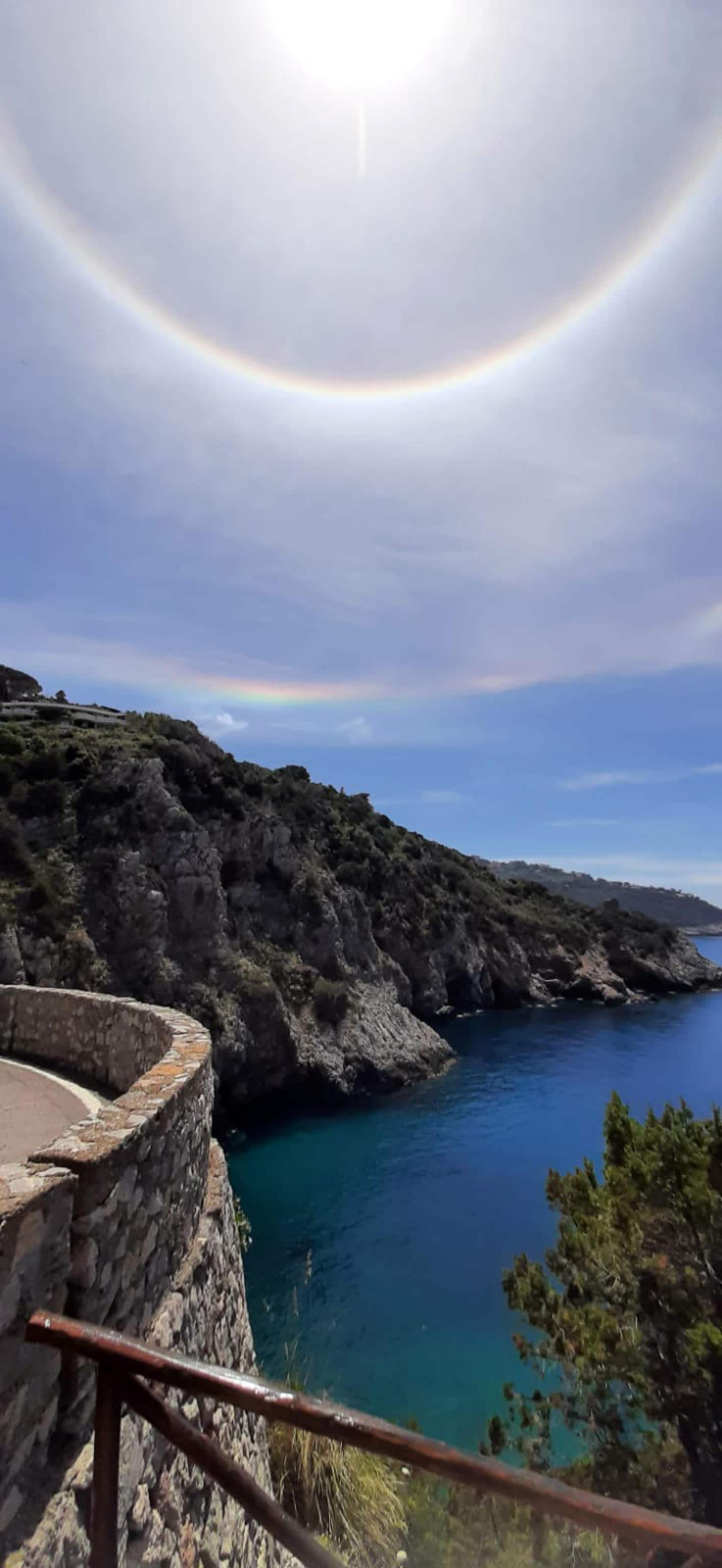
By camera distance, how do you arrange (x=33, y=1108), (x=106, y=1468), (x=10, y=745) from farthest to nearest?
(x=10, y=745), (x=33, y=1108), (x=106, y=1468)

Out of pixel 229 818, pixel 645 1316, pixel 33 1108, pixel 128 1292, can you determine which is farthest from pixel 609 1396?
pixel 229 818

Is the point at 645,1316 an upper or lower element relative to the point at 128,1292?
lower

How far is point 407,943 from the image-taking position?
49719 mm

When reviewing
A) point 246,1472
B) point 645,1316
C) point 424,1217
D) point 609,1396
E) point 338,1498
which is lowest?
point 424,1217

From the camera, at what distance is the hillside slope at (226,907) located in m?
28.3

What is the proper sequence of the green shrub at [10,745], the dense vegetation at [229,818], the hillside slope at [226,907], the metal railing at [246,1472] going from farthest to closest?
the green shrub at [10,745] → the dense vegetation at [229,818] → the hillside slope at [226,907] → the metal railing at [246,1472]

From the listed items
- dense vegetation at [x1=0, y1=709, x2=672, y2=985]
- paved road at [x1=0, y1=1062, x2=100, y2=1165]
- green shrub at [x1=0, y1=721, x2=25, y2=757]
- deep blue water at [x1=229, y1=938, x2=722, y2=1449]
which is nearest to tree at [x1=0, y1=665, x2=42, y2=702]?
dense vegetation at [x1=0, y1=709, x2=672, y2=985]

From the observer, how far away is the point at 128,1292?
3844 mm

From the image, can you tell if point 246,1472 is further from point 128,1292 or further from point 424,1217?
point 424,1217

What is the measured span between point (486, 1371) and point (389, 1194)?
30.7 ft

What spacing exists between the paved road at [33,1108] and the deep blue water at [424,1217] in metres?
10.6

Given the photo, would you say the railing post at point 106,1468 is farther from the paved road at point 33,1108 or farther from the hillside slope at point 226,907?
the hillside slope at point 226,907

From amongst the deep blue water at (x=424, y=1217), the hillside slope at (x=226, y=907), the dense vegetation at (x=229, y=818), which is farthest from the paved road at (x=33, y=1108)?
the dense vegetation at (x=229, y=818)

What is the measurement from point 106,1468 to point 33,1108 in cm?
577
